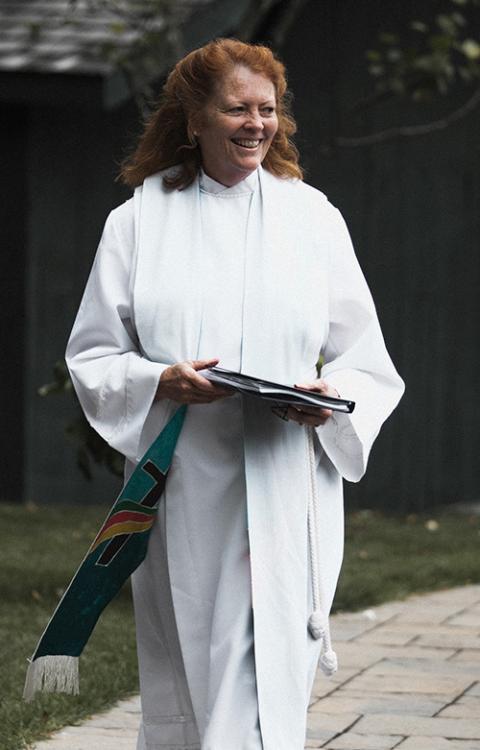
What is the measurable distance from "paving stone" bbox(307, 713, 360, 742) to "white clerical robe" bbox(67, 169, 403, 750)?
1.30m

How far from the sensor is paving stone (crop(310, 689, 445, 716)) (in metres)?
5.34

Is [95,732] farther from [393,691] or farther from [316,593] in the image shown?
[316,593]

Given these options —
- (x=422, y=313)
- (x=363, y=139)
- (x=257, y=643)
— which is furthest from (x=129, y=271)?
(x=422, y=313)

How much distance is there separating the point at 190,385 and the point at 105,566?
19.9 inches

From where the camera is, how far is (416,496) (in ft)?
38.5

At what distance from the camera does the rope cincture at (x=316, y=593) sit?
12.0ft

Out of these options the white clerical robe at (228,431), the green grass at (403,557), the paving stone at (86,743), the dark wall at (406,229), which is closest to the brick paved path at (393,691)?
the paving stone at (86,743)

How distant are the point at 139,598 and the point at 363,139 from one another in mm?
7392

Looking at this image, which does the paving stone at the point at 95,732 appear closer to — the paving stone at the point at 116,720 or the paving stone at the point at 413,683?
the paving stone at the point at 116,720

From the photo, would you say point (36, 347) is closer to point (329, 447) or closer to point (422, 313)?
point (422, 313)

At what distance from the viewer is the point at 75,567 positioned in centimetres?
809

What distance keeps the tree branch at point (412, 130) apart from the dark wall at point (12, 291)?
216cm

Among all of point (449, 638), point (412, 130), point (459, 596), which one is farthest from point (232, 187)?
point (412, 130)

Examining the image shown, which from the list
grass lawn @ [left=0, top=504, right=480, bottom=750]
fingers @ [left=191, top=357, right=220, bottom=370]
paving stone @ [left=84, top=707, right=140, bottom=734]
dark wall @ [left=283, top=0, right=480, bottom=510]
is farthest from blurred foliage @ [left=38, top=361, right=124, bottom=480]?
dark wall @ [left=283, top=0, right=480, bottom=510]
